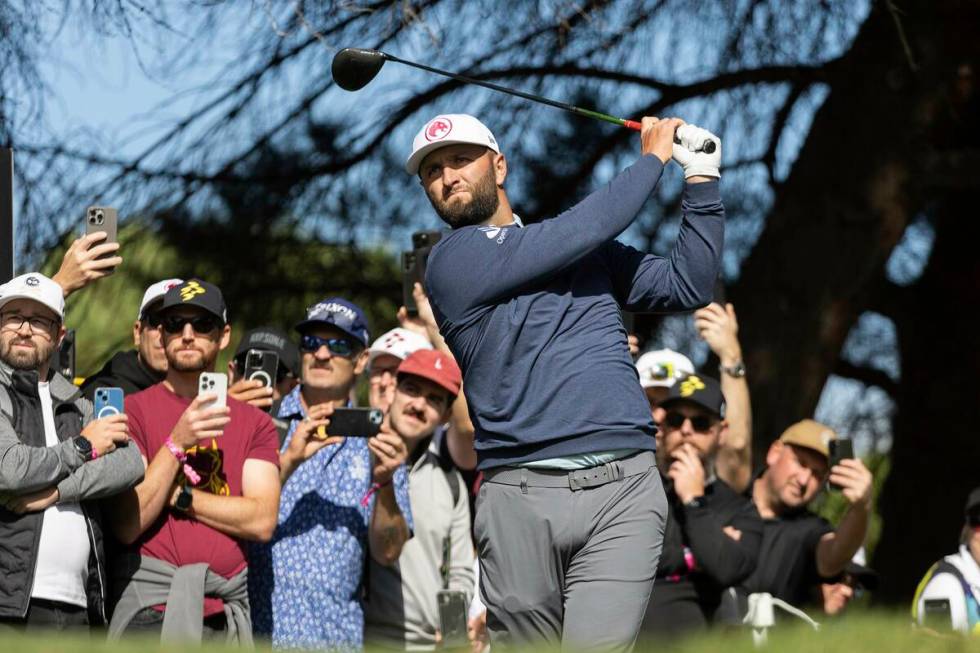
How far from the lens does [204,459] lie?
5.34 m

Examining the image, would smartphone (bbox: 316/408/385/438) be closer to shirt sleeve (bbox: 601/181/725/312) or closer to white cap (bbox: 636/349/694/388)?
shirt sleeve (bbox: 601/181/725/312)

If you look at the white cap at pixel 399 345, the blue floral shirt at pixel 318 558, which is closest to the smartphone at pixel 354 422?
the blue floral shirt at pixel 318 558

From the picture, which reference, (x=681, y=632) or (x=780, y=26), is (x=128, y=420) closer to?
(x=681, y=632)

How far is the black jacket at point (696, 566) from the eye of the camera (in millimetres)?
5828

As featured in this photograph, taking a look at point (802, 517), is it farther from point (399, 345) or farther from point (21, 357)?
point (21, 357)

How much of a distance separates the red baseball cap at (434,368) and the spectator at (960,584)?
1.95 metres

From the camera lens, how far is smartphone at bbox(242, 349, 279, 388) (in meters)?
5.84

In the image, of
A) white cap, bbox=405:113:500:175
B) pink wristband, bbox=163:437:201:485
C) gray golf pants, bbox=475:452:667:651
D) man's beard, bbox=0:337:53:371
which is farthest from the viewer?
pink wristband, bbox=163:437:201:485

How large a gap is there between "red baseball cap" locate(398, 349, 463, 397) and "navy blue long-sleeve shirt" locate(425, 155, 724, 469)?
4.64 feet

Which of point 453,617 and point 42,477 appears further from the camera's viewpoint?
point 453,617

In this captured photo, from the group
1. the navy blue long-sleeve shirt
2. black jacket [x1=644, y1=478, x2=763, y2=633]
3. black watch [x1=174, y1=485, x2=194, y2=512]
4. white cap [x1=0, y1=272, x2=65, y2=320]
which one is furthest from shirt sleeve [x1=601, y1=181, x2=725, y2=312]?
white cap [x1=0, y1=272, x2=65, y2=320]

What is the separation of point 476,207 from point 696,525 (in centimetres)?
183

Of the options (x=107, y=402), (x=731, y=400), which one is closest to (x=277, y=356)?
(x=107, y=402)

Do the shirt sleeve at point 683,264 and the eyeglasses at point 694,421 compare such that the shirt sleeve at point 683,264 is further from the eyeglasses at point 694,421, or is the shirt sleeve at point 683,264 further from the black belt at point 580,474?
the eyeglasses at point 694,421
